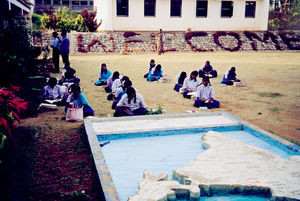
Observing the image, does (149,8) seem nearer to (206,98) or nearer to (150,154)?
(206,98)

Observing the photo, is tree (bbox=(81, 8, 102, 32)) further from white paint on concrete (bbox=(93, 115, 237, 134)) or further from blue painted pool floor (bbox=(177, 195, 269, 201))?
blue painted pool floor (bbox=(177, 195, 269, 201))

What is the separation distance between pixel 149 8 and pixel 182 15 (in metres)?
3.07

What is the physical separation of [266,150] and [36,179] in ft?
14.0

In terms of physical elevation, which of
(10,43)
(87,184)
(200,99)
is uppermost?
(10,43)

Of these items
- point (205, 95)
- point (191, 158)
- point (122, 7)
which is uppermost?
point (122, 7)

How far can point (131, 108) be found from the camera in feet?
27.6

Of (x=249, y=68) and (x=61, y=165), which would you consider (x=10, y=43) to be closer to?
(x=61, y=165)

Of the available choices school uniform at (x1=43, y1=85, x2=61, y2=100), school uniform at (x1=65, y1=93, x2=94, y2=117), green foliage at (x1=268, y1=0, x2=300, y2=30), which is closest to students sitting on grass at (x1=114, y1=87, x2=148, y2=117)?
school uniform at (x1=65, y1=93, x2=94, y2=117)

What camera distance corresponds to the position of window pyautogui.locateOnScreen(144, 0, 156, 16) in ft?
91.0

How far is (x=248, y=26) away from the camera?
30.1 m

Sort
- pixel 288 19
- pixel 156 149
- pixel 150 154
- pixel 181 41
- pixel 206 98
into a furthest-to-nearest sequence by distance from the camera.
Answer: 1. pixel 288 19
2. pixel 181 41
3. pixel 206 98
4. pixel 156 149
5. pixel 150 154

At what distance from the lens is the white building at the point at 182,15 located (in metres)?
27.2

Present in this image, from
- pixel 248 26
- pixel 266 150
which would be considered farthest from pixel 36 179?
pixel 248 26

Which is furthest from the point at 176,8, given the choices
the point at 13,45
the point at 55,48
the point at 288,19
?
the point at 13,45
